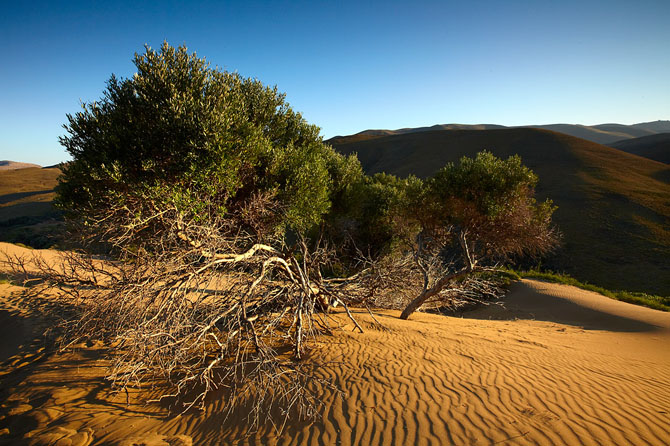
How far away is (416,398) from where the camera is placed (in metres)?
→ 4.99

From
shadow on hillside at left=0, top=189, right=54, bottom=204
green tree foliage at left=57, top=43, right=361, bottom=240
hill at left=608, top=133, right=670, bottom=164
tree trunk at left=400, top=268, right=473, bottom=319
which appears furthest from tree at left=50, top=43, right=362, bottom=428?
hill at left=608, top=133, right=670, bottom=164

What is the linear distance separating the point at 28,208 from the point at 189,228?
5997 cm

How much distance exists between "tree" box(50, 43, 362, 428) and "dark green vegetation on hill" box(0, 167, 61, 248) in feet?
43.6

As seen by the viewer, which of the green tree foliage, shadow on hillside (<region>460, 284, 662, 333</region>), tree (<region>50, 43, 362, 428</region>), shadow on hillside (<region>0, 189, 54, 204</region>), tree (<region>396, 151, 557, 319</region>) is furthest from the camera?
shadow on hillside (<region>0, 189, 54, 204</region>)

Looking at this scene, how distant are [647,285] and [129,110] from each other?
90.8ft

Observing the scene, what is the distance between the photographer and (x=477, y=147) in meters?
58.3

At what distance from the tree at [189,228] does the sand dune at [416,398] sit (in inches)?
25.5

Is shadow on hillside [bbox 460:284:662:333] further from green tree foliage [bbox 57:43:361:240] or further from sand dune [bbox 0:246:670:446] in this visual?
green tree foliage [bbox 57:43:361:240]

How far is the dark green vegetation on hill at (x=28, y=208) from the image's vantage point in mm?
30516

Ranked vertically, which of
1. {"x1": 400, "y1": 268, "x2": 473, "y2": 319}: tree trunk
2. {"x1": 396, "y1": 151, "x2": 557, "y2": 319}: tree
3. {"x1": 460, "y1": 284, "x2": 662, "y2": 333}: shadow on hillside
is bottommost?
{"x1": 460, "y1": 284, "x2": 662, "y2": 333}: shadow on hillside

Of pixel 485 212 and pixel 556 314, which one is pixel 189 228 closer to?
pixel 485 212

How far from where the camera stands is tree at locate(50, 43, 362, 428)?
608 centimetres

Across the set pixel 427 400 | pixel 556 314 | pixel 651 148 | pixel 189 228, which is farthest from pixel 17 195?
pixel 651 148

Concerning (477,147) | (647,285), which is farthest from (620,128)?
(647,285)
